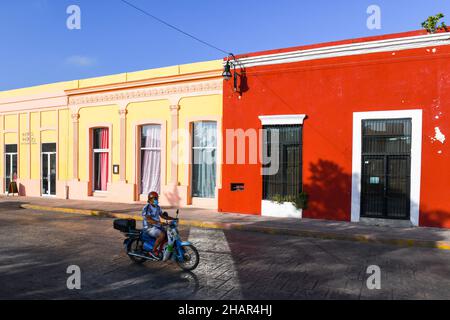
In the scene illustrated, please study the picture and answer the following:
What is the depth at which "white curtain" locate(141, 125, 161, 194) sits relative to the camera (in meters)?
16.2

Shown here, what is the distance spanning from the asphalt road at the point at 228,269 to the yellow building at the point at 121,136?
5350 mm

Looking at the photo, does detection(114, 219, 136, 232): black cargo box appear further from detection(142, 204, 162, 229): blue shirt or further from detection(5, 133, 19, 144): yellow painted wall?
detection(5, 133, 19, 144): yellow painted wall

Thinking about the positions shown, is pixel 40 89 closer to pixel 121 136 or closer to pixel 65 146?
pixel 65 146

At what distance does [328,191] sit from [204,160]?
528cm

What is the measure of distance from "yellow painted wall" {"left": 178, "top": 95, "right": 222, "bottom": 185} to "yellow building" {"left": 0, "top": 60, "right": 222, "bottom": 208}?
0.14 ft

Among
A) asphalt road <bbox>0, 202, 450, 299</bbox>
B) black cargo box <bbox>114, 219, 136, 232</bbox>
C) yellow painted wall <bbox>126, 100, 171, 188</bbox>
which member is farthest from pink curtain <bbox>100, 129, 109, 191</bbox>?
black cargo box <bbox>114, 219, 136, 232</bbox>

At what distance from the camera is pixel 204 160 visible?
49.0ft

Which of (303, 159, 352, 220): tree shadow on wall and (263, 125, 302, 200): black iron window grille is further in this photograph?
(263, 125, 302, 200): black iron window grille

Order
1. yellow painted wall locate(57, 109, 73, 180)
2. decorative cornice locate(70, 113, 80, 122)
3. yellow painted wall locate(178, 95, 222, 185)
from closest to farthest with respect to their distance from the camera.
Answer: yellow painted wall locate(178, 95, 222, 185) < decorative cornice locate(70, 113, 80, 122) < yellow painted wall locate(57, 109, 73, 180)

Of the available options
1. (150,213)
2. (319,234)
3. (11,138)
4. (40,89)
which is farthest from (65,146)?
(319,234)

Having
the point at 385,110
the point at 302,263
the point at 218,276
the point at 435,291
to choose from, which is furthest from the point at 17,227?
the point at 385,110

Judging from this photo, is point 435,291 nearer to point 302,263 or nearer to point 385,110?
point 302,263
